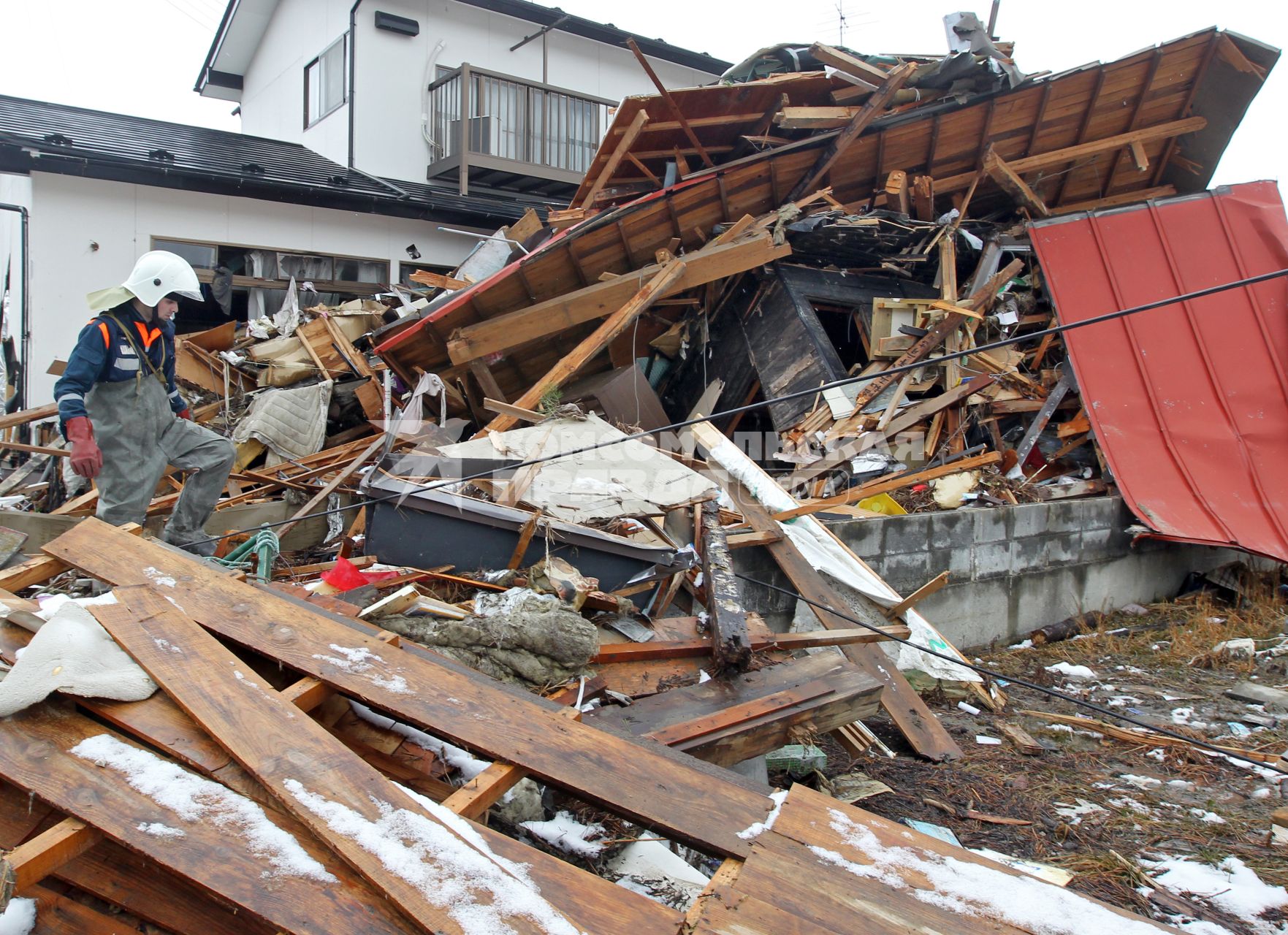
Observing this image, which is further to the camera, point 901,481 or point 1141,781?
point 901,481

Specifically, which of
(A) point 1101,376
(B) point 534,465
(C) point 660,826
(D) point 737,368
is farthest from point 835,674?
(A) point 1101,376

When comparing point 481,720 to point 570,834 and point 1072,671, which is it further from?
point 1072,671

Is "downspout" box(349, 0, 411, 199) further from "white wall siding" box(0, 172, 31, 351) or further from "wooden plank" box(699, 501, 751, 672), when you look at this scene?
"wooden plank" box(699, 501, 751, 672)

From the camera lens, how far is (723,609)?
388 cm

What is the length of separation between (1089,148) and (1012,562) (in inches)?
203

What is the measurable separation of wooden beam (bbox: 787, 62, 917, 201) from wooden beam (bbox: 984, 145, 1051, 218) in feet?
5.01

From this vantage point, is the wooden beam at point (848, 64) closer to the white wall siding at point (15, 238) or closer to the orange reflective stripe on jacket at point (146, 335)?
the orange reflective stripe on jacket at point (146, 335)

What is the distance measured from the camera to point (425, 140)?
13742 millimetres

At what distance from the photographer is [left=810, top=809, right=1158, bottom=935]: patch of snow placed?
2.05 metres

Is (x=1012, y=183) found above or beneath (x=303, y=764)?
above

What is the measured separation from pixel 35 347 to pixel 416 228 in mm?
4848

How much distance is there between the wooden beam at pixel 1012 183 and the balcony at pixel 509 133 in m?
6.86

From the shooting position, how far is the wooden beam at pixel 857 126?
7.86m

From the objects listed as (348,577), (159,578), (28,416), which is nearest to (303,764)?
(159,578)
